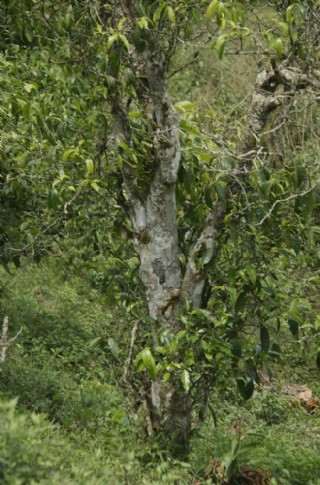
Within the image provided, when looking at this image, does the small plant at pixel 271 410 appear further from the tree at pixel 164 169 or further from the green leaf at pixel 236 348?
the green leaf at pixel 236 348

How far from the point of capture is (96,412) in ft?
19.8

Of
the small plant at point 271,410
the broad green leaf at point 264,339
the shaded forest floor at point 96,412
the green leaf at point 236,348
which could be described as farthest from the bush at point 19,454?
the small plant at point 271,410

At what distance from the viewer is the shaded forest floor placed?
12.6ft

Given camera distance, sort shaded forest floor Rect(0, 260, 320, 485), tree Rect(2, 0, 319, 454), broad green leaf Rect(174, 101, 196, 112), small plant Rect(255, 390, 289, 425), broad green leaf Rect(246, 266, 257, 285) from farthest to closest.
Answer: small plant Rect(255, 390, 289, 425) < broad green leaf Rect(174, 101, 196, 112) < tree Rect(2, 0, 319, 454) < broad green leaf Rect(246, 266, 257, 285) < shaded forest floor Rect(0, 260, 320, 485)

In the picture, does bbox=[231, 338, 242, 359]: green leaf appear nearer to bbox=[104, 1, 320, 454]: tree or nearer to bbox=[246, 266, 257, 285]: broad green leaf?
bbox=[104, 1, 320, 454]: tree

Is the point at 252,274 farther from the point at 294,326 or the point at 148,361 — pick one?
the point at 148,361

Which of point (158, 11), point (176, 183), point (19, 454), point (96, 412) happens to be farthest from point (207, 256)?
point (19, 454)

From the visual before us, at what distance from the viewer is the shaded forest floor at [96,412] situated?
12.6 ft

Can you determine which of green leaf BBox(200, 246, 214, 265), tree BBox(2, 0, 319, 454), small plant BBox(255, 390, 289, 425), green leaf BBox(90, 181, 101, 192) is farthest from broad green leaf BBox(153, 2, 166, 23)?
small plant BBox(255, 390, 289, 425)

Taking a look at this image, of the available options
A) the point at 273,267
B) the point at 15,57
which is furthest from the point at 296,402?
the point at 15,57

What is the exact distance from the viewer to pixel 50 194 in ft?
16.6

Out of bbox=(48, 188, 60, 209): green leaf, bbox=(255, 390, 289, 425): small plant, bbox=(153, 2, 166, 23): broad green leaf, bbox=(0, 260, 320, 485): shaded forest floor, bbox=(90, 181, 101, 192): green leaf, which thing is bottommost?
bbox=(255, 390, 289, 425): small plant

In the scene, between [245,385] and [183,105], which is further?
[183,105]

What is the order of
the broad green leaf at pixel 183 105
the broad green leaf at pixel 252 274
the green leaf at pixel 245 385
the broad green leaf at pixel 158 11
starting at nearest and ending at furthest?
the broad green leaf at pixel 158 11, the broad green leaf at pixel 252 274, the green leaf at pixel 245 385, the broad green leaf at pixel 183 105
